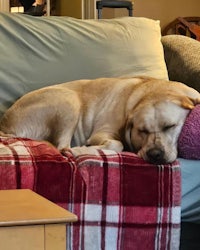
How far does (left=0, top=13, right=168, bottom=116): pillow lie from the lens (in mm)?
2496

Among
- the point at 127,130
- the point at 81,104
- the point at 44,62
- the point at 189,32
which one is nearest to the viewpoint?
the point at 127,130

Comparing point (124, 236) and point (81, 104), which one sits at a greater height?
point (81, 104)

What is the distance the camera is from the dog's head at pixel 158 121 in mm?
2033

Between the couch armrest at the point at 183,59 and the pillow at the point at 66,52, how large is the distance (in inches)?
2.5

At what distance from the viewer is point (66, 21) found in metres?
2.66

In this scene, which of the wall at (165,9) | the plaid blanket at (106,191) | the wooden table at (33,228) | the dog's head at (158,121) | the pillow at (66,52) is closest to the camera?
the wooden table at (33,228)

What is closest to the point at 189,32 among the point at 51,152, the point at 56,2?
the point at 56,2

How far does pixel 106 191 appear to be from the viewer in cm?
175

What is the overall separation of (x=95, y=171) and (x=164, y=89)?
0.59m

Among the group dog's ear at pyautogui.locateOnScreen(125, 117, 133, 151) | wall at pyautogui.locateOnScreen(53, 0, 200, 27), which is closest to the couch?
dog's ear at pyautogui.locateOnScreen(125, 117, 133, 151)

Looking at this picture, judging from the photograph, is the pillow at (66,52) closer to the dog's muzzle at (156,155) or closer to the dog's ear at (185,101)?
the dog's ear at (185,101)

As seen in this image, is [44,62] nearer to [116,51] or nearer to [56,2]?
[116,51]

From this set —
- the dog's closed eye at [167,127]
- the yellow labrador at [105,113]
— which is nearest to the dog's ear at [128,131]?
the yellow labrador at [105,113]

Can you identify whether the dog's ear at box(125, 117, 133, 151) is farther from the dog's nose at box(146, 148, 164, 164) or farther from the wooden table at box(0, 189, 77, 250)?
the wooden table at box(0, 189, 77, 250)
